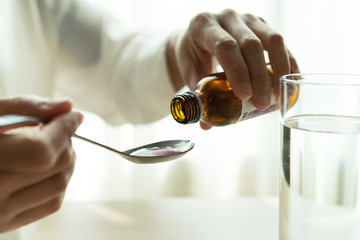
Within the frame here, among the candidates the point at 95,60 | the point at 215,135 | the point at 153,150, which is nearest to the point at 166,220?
the point at 153,150

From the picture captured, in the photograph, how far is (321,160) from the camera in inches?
17.1

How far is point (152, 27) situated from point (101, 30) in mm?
629

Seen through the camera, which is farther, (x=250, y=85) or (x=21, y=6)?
(x=21, y=6)

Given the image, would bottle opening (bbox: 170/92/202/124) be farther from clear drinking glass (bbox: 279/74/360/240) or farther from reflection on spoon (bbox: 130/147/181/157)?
clear drinking glass (bbox: 279/74/360/240)

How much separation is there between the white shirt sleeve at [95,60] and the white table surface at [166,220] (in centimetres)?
31

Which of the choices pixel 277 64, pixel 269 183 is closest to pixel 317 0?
pixel 269 183

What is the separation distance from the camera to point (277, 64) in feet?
2.15

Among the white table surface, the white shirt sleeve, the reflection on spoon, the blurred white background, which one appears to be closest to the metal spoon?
the reflection on spoon

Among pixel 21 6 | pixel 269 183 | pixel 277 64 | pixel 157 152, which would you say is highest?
pixel 21 6

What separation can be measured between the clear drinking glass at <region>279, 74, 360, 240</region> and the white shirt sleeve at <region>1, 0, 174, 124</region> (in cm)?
56

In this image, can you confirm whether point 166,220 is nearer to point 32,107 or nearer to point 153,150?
point 153,150

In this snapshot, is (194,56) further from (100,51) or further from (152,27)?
(152,27)

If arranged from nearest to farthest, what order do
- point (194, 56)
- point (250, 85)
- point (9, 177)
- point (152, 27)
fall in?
1. point (9, 177)
2. point (250, 85)
3. point (194, 56)
4. point (152, 27)

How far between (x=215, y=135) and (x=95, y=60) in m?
0.84
